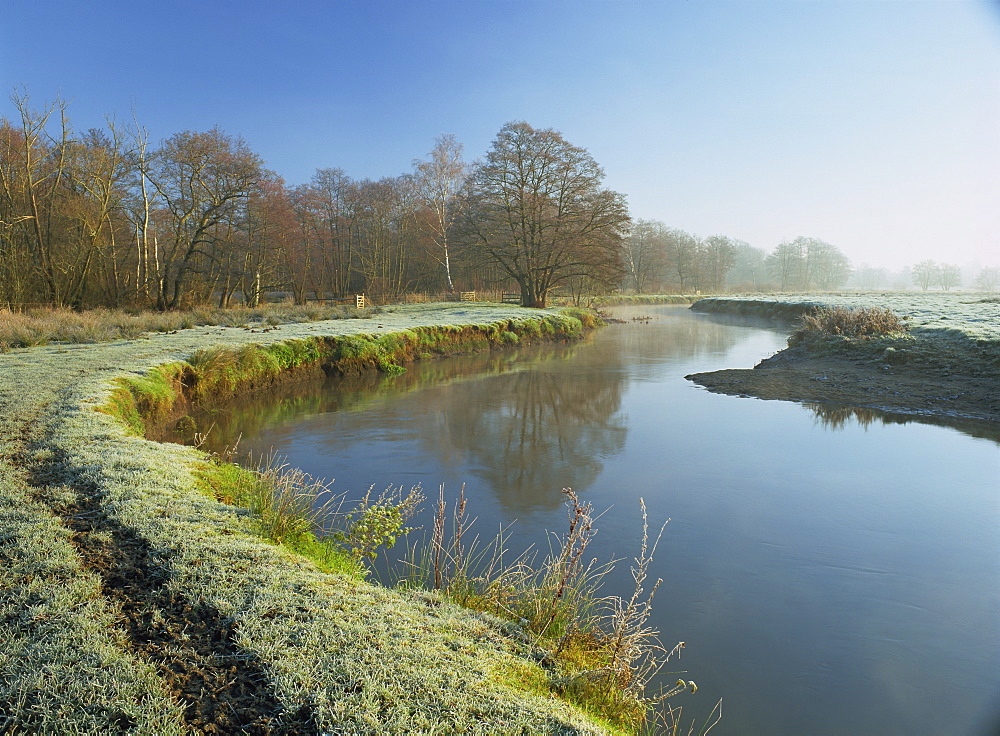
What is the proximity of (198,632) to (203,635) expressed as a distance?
39 mm

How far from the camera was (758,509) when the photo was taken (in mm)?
6102

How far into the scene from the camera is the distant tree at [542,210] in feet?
97.0

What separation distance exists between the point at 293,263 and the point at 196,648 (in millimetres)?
37459

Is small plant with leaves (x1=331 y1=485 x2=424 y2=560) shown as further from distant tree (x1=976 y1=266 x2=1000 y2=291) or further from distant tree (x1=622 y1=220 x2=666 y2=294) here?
distant tree (x1=976 y1=266 x2=1000 y2=291)

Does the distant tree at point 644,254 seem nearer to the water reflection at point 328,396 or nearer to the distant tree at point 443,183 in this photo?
the distant tree at point 443,183

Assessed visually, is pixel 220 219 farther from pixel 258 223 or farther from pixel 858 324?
pixel 858 324

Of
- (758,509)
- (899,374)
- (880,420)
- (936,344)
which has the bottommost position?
(758,509)

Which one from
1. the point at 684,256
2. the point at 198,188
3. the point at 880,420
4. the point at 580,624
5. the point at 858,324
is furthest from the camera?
the point at 684,256

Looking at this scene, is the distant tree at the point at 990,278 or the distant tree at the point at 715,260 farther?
the distant tree at the point at 715,260

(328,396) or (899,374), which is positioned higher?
(899,374)

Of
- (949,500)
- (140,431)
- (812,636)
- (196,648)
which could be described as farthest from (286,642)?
(949,500)

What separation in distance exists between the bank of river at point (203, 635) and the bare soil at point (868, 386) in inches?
411

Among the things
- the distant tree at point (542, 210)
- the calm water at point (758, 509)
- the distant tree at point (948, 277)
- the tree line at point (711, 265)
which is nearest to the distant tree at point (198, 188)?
the distant tree at point (542, 210)

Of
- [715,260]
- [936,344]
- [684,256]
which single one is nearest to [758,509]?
[936,344]
